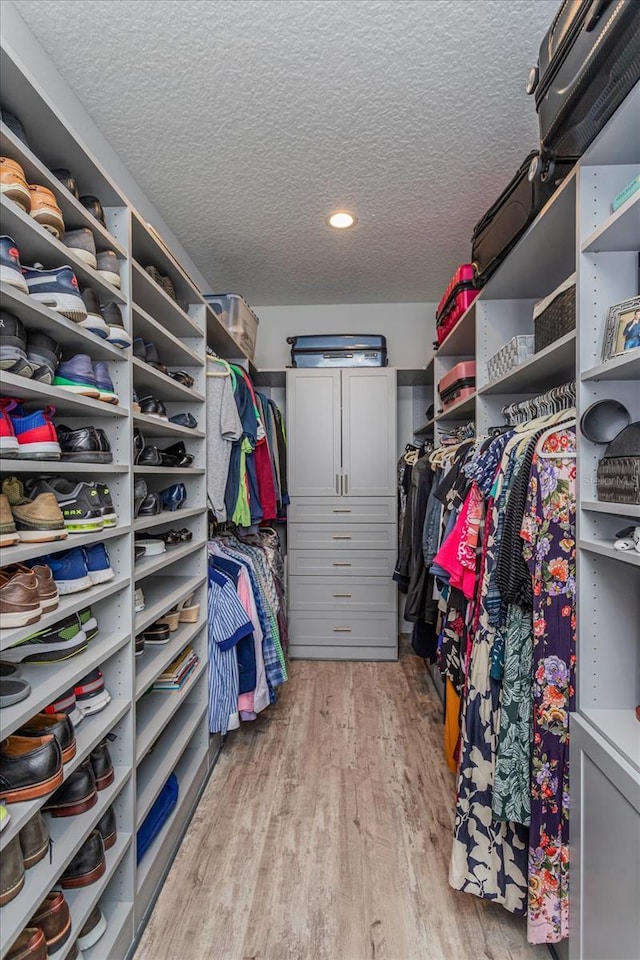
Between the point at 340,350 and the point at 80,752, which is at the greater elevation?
the point at 340,350

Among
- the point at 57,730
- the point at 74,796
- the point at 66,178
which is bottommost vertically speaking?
the point at 74,796

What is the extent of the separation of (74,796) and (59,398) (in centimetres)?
88

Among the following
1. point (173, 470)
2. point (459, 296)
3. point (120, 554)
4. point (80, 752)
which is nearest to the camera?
point (80, 752)

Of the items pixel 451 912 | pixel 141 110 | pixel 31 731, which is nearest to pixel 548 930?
pixel 451 912

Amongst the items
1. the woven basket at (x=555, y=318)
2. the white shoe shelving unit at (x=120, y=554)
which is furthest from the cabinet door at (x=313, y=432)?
the woven basket at (x=555, y=318)

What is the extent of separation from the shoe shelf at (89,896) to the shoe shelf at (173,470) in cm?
97

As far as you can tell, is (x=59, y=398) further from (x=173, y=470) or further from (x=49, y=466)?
(x=173, y=470)

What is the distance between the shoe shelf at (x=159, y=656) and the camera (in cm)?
146

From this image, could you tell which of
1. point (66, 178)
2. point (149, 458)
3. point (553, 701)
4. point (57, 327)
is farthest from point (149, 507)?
point (553, 701)

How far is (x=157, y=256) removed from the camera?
5.60ft

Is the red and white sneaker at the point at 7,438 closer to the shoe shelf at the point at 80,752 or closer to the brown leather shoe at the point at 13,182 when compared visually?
the brown leather shoe at the point at 13,182

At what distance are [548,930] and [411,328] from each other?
10.9 feet

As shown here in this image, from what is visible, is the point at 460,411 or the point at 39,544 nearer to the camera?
the point at 39,544

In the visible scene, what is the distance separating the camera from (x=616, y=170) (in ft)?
3.63
